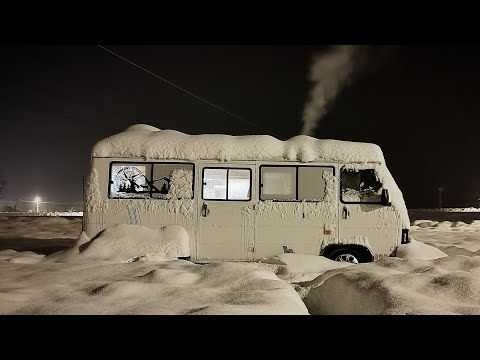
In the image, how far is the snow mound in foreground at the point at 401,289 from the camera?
4102 millimetres

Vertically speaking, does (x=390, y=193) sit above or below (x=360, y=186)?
below

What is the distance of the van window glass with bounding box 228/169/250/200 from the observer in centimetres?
805

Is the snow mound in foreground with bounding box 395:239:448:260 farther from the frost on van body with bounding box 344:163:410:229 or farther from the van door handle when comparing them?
the van door handle

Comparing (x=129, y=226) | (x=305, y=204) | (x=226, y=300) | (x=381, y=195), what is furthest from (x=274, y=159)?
(x=226, y=300)

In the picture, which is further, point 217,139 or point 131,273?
point 217,139

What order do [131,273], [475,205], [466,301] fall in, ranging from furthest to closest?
[475,205], [131,273], [466,301]

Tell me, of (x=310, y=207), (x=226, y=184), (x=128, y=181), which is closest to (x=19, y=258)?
(x=128, y=181)

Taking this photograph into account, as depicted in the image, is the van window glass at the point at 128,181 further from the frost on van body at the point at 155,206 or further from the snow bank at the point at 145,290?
the snow bank at the point at 145,290

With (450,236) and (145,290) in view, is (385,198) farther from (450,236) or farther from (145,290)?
(450,236)

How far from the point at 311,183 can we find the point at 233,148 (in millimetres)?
1723

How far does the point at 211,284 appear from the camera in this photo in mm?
5324
